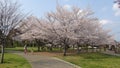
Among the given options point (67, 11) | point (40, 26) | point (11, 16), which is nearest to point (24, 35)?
point (40, 26)

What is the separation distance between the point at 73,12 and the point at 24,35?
1672 centimetres

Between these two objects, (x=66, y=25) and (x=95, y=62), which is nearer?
(x=95, y=62)

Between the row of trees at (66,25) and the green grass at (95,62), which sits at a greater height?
the row of trees at (66,25)

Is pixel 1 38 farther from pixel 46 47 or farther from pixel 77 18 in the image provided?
pixel 46 47

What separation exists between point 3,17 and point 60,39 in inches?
598

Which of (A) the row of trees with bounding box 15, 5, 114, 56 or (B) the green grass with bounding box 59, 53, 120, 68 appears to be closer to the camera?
(B) the green grass with bounding box 59, 53, 120, 68

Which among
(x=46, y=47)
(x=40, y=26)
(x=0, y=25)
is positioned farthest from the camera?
(x=46, y=47)

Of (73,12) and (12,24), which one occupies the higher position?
(73,12)

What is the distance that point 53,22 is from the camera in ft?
121

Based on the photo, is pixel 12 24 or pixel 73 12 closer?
pixel 12 24

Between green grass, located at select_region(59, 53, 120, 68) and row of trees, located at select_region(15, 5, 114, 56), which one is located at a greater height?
row of trees, located at select_region(15, 5, 114, 56)

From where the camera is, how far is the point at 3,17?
2283cm

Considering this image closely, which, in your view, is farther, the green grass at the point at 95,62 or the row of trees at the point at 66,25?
the row of trees at the point at 66,25

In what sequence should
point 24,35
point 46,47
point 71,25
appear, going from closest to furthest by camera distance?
1. point 71,25
2. point 24,35
3. point 46,47
